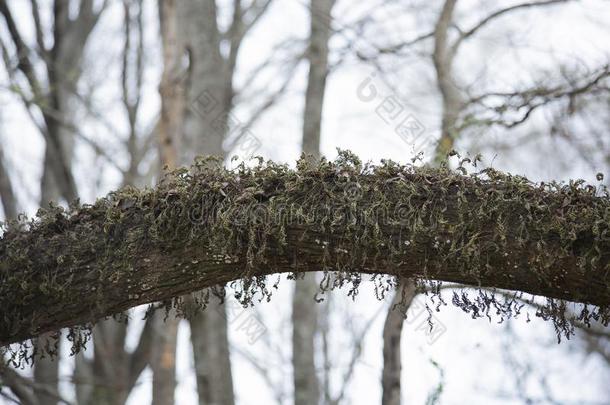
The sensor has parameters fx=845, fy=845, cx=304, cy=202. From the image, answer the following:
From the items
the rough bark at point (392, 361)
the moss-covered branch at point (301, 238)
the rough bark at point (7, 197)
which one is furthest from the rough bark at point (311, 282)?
the moss-covered branch at point (301, 238)

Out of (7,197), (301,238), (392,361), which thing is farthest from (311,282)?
(301,238)

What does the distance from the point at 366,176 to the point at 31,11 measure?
835 cm

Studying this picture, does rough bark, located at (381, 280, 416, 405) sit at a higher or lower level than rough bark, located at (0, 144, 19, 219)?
lower

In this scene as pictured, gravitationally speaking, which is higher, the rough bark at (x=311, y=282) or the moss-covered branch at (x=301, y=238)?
the rough bark at (x=311, y=282)

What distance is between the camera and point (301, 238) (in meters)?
2.88

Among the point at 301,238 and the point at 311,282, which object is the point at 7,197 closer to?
the point at 311,282

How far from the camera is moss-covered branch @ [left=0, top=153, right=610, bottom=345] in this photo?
9.04ft

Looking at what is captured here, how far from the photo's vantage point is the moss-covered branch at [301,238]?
9.04ft

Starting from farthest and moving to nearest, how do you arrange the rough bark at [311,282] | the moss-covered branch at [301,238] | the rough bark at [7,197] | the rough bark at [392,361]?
the rough bark at [7,197]
the rough bark at [311,282]
the rough bark at [392,361]
the moss-covered branch at [301,238]

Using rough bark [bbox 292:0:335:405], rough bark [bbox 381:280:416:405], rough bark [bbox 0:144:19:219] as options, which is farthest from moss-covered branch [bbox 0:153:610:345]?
rough bark [bbox 0:144:19:219]

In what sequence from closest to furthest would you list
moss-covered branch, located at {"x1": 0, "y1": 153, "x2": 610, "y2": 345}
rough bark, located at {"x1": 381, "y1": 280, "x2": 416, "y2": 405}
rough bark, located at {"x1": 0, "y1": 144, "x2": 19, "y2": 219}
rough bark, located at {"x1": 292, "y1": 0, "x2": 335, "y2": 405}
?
moss-covered branch, located at {"x1": 0, "y1": 153, "x2": 610, "y2": 345} → rough bark, located at {"x1": 381, "y1": 280, "x2": 416, "y2": 405} → rough bark, located at {"x1": 292, "y1": 0, "x2": 335, "y2": 405} → rough bark, located at {"x1": 0, "y1": 144, "x2": 19, "y2": 219}

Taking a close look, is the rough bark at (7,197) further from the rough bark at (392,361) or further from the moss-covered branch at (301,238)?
the moss-covered branch at (301,238)

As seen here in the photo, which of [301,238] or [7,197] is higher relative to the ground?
[7,197]

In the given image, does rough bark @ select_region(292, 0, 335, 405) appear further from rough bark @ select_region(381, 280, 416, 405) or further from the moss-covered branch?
the moss-covered branch
